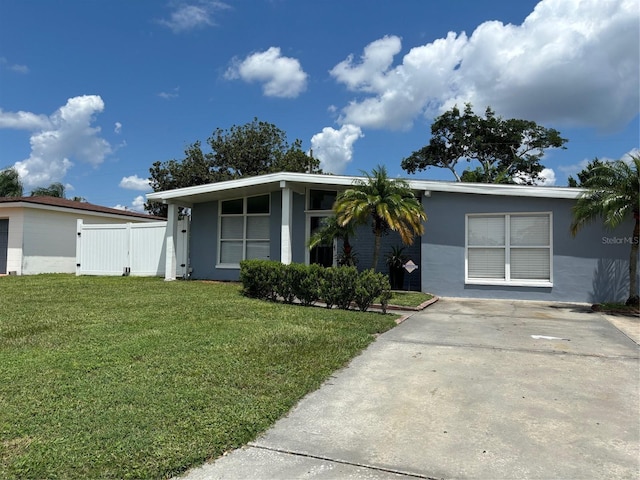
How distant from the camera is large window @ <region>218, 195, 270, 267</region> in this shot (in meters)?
15.2

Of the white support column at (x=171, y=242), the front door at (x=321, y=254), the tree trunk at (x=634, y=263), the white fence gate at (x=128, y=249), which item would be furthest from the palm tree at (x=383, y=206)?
the white fence gate at (x=128, y=249)

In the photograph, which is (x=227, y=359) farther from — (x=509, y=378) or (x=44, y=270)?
(x=44, y=270)

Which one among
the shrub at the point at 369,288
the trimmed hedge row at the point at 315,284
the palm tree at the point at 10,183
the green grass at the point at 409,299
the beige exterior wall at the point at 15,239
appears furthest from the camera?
the palm tree at the point at 10,183

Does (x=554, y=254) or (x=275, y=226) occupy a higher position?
(x=275, y=226)

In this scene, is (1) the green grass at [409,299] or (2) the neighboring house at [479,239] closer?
(1) the green grass at [409,299]

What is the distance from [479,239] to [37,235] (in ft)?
55.6

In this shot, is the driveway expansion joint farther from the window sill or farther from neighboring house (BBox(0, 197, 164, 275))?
neighboring house (BBox(0, 197, 164, 275))

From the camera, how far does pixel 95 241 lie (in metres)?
16.9

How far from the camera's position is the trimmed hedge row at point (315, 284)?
895 centimetres

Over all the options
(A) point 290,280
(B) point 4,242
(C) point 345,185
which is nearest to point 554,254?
(C) point 345,185

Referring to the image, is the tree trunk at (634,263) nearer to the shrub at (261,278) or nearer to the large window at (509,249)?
the large window at (509,249)

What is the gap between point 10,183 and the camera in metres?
28.0

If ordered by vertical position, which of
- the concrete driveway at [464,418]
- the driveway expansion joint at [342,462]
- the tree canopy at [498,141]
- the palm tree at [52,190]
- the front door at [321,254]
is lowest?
the driveway expansion joint at [342,462]

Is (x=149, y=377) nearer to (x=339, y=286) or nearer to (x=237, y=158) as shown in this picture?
(x=339, y=286)
